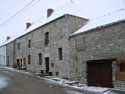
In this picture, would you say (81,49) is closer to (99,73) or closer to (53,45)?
(99,73)

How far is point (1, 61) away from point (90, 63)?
3428 cm

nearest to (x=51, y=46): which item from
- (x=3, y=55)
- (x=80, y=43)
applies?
(x=80, y=43)

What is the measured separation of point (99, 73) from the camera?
17.5 meters

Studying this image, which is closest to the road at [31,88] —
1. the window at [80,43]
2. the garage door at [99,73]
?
the garage door at [99,73]

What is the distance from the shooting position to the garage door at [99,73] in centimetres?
1665

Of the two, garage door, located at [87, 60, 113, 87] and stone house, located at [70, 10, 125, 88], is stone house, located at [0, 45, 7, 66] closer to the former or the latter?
stone house, located at [70, 10, 125, 88]

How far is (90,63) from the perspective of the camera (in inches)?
739

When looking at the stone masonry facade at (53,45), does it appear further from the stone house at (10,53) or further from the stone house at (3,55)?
the stone house at (3,55)

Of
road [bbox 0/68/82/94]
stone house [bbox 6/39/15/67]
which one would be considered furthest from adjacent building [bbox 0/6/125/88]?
stone house [bbox 6/39/15/67]

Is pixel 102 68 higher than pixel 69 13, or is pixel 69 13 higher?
pixel 69 13

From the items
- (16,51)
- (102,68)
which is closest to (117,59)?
(102,68)

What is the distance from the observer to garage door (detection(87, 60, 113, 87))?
16.6 metres

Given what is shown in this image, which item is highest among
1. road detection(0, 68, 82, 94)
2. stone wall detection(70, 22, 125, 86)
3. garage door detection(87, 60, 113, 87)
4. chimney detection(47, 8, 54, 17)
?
chimney detection(47, 8, 54, 17)

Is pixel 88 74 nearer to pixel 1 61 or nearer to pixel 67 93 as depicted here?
pixel 67 93
